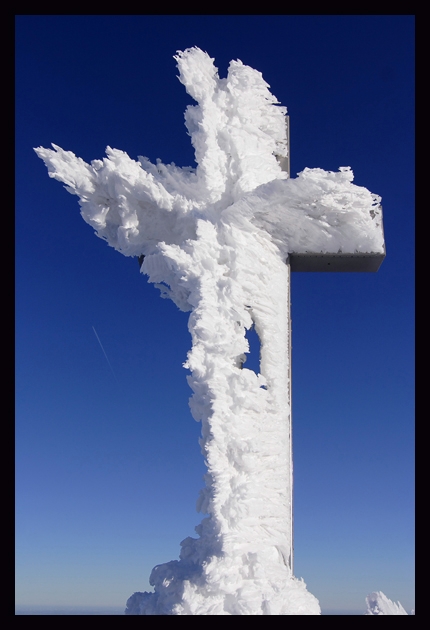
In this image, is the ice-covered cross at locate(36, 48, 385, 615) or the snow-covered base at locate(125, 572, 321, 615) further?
the ice-covered cross at locate(36, 48, 385, 615)

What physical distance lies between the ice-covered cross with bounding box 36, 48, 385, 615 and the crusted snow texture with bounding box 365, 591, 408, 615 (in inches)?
39.7

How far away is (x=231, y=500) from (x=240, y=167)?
18.1ft

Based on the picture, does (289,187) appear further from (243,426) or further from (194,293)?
(243,426)

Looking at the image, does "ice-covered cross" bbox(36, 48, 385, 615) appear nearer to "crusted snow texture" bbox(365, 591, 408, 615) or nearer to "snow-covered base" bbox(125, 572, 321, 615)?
"snow-covered base" bbox(125, 572, 321, 615)

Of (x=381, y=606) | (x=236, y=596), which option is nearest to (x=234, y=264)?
(x=236, y=596)

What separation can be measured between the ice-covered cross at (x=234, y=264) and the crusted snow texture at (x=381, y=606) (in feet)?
3.31

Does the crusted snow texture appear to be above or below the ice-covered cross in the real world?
below

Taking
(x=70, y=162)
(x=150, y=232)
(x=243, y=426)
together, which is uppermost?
(x=70, y=162)

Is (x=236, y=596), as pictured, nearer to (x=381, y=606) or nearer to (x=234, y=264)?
(x=381, y=606)

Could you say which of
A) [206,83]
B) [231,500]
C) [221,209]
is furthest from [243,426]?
[206,83]

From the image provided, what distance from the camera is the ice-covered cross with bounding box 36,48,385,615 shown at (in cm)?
806

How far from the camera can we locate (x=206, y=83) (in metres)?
10.8

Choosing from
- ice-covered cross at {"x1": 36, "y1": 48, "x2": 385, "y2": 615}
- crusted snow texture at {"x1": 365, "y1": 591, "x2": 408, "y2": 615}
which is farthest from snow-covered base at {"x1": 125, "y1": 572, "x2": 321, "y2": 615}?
crusted snow texture at {"x1": 365, "y1": 591, "x2": 408, "y2": 615}

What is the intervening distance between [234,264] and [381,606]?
528 centimetres
